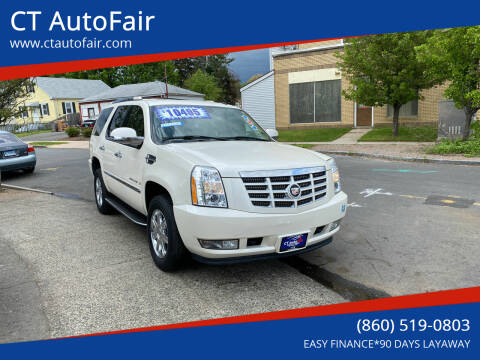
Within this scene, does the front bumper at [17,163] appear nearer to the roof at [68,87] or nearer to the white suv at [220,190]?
the white suv at [220,190]

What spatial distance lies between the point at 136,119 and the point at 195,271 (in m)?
2.26

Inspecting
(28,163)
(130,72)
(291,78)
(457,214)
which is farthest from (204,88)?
(457,214)

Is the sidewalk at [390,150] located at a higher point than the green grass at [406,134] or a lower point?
lower

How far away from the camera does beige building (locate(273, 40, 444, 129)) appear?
74.8ft

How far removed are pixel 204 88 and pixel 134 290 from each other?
42724 mm

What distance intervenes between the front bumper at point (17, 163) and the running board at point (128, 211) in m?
6.64

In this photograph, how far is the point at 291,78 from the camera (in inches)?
989

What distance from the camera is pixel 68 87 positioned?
170 feet

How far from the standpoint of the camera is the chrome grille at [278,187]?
370 cm

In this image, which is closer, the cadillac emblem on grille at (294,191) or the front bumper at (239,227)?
the front bumper at (239,227)

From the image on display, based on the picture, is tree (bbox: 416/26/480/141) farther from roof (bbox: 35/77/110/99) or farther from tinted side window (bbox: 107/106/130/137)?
roof (bbox: 35/77/110/99)

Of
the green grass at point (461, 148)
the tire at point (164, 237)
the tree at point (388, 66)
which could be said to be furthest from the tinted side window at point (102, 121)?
the tree at point (388, 66)

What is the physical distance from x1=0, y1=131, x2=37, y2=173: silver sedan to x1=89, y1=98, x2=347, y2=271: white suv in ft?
26.2

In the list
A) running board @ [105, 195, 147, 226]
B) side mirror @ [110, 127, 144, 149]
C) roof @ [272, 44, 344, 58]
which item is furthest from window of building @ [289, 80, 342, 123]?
side mirror @ [110, 127, 144, 149]
